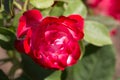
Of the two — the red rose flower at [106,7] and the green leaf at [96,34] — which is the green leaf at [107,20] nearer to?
the red rose flower at [106,7]

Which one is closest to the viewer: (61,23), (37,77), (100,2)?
(61,23)

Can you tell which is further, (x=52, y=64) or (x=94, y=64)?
(x=94, y=64)

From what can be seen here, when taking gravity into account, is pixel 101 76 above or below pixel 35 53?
below

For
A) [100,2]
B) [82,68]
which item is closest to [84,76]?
[82,68]

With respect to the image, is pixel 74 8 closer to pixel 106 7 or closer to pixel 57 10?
pixel 57 10

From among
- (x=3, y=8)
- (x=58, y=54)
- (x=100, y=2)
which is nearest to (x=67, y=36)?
(x=58, y=54)

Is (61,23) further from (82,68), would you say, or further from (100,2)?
(100,2)

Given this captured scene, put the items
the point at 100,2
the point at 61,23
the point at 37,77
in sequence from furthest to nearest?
the point at 100,2, the point at 37,77, the point at 61,23
